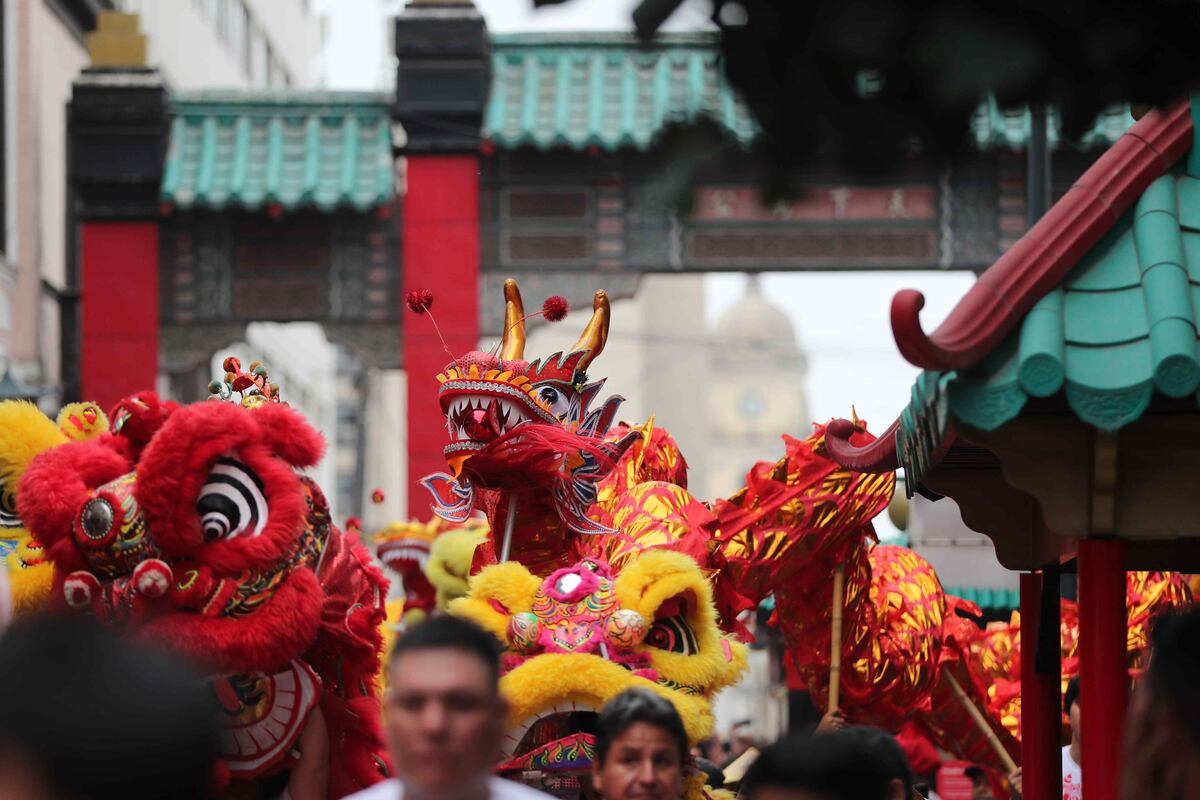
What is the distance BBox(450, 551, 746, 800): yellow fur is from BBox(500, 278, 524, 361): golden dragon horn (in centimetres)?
110

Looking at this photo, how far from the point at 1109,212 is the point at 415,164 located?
1005cm

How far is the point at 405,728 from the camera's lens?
307 cm

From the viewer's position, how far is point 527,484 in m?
7.05

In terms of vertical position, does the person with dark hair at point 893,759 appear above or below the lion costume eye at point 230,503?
below

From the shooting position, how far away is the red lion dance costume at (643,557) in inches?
245

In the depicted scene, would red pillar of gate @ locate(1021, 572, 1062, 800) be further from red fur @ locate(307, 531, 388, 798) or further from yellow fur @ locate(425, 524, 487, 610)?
yellow fur @ locate(425, 524, 487, 610)

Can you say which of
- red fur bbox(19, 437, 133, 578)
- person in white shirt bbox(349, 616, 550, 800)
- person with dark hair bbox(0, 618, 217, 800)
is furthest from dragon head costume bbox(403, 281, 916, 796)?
person with dark hair bbox(0, 618, 217, 800)

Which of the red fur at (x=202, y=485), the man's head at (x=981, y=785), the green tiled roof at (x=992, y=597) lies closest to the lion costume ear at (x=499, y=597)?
the red fur at (x=202, y=485)

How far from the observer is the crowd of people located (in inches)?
107

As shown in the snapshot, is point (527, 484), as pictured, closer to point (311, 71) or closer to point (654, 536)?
point (654, 536)

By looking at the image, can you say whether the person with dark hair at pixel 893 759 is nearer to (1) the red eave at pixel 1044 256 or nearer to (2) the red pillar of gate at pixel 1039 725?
(1) the red eave at pixel 1044 256

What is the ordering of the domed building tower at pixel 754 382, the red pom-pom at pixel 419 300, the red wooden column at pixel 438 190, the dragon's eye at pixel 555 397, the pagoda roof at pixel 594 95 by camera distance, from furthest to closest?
the domed building tower at pixel 754 382, the red wooden column at pixel 438 190, the pagoda roof at pixel 594 95, the red pom-pom at pixel 419 300, the dragon's eye at pixel 555 397

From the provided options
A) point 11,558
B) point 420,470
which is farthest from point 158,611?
point 420,470

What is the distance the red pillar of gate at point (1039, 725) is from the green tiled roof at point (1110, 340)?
155cm
